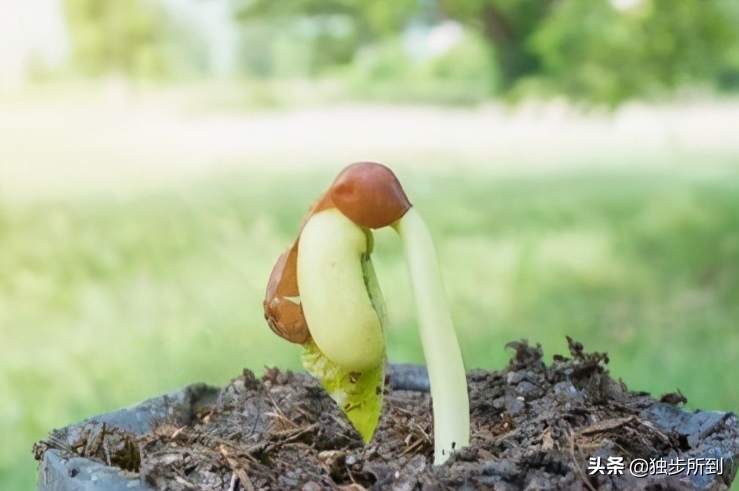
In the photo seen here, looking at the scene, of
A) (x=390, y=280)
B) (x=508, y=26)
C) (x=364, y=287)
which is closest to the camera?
(x=364, y=287)

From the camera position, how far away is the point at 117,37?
187 cm

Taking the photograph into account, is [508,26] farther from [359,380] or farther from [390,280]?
[359,380]

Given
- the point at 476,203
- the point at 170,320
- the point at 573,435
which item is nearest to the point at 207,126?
the point at 170,320

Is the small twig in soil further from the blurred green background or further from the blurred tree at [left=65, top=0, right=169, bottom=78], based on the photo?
the blurred tree at [left=65, top=0, right=169, bottom=78]

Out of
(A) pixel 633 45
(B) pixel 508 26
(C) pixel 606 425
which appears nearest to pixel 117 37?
(B) pixel 508 26

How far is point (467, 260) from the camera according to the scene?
1873 mm

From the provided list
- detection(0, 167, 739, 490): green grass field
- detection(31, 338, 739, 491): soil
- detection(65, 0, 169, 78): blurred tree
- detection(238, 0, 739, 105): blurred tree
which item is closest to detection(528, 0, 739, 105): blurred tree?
detection(238, 0, 739, 105): blurred tree

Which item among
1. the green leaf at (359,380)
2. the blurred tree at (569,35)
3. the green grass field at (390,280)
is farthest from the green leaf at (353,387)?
the blurred tree at (569,35)

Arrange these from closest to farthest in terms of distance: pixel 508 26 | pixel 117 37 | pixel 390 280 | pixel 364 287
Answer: pixel 364 287 < pixel 390 280 < pixel 117 37 < pixel 508 26

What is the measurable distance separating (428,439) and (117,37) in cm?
135

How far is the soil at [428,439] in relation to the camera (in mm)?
673

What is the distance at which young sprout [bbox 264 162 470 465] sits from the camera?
2.45 feet

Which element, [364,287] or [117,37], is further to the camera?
[117,37]

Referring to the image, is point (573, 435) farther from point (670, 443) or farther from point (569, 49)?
point (569, 49)
